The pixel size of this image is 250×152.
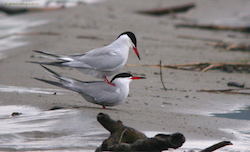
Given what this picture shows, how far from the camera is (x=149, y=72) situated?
22.7 feet

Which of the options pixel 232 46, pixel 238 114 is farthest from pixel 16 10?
pixel 238 114

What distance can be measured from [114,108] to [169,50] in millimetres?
3784

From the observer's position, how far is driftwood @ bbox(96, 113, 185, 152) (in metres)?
3.33

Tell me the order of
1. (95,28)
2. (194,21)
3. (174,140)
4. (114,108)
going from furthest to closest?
(194,21) → (95,28) → (114,108) → (174,140)

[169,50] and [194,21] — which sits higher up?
[194,21]

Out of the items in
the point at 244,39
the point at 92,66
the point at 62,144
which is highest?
the point at 244,39

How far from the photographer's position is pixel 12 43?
8984 mm

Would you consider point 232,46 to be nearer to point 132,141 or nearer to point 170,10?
point 170,10

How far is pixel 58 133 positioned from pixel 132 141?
73 cm

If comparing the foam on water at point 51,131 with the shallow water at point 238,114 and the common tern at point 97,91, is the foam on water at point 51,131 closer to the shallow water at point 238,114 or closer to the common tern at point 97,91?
the common tern at point 97,91

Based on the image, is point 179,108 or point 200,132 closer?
point 200,132

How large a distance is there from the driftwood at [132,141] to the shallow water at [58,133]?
0.27 metres

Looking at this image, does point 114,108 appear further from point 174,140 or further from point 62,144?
point 174,140

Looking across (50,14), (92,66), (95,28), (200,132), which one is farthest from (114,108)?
(50,14)
